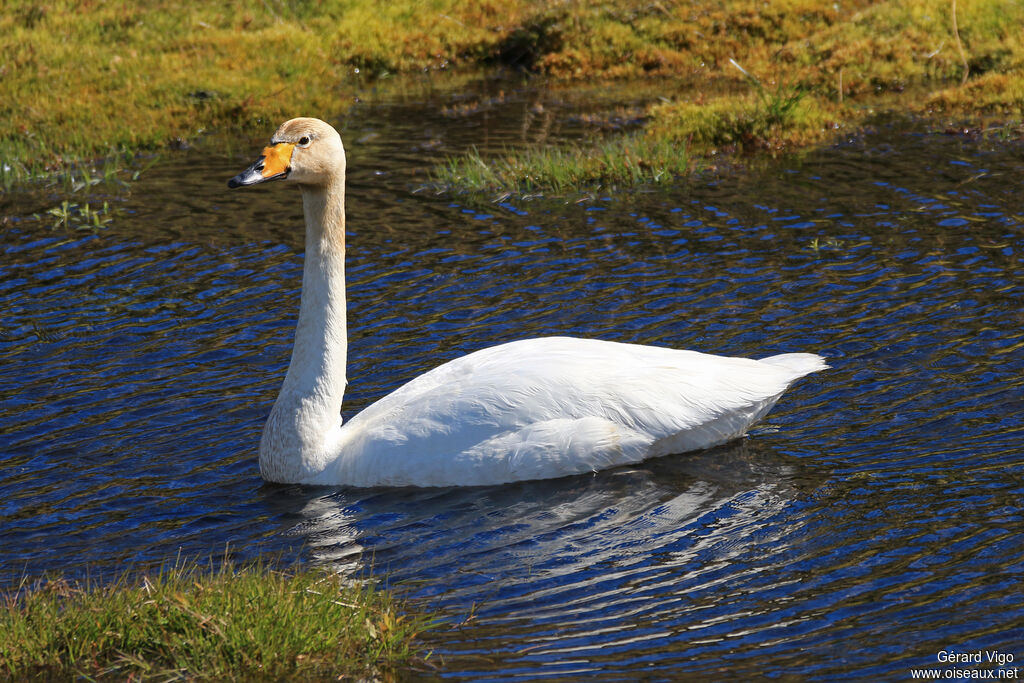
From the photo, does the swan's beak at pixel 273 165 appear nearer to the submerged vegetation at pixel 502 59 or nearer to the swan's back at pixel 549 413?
the swan's back at pixel 549 413

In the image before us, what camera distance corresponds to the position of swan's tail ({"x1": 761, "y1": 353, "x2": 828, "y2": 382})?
295 inches

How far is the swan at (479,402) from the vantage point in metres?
7.22

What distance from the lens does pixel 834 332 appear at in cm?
911

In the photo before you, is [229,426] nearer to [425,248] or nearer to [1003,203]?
[425,248]

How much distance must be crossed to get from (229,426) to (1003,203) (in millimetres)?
7663

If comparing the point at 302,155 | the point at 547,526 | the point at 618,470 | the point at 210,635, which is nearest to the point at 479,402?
the point at 547,526

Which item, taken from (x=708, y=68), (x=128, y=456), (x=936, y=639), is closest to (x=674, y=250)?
(x=128, y=456)

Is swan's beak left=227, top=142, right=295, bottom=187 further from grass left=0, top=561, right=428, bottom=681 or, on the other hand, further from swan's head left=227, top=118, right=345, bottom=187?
grass left=0, top=561, right=428, bottom=681

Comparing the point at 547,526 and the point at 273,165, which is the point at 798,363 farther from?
the point at 273,165

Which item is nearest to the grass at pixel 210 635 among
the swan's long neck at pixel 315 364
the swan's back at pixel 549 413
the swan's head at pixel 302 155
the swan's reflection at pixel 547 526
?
the swan's reflection at pixel 547 526

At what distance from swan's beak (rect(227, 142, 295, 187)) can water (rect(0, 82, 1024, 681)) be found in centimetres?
188

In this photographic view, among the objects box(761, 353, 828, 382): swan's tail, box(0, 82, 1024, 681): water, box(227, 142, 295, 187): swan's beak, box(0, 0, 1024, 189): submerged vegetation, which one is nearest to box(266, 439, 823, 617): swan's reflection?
box(0, 82, 1024, 681): water

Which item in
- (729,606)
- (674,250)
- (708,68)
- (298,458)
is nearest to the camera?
(729,606)

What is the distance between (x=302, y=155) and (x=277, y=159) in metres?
0.17
